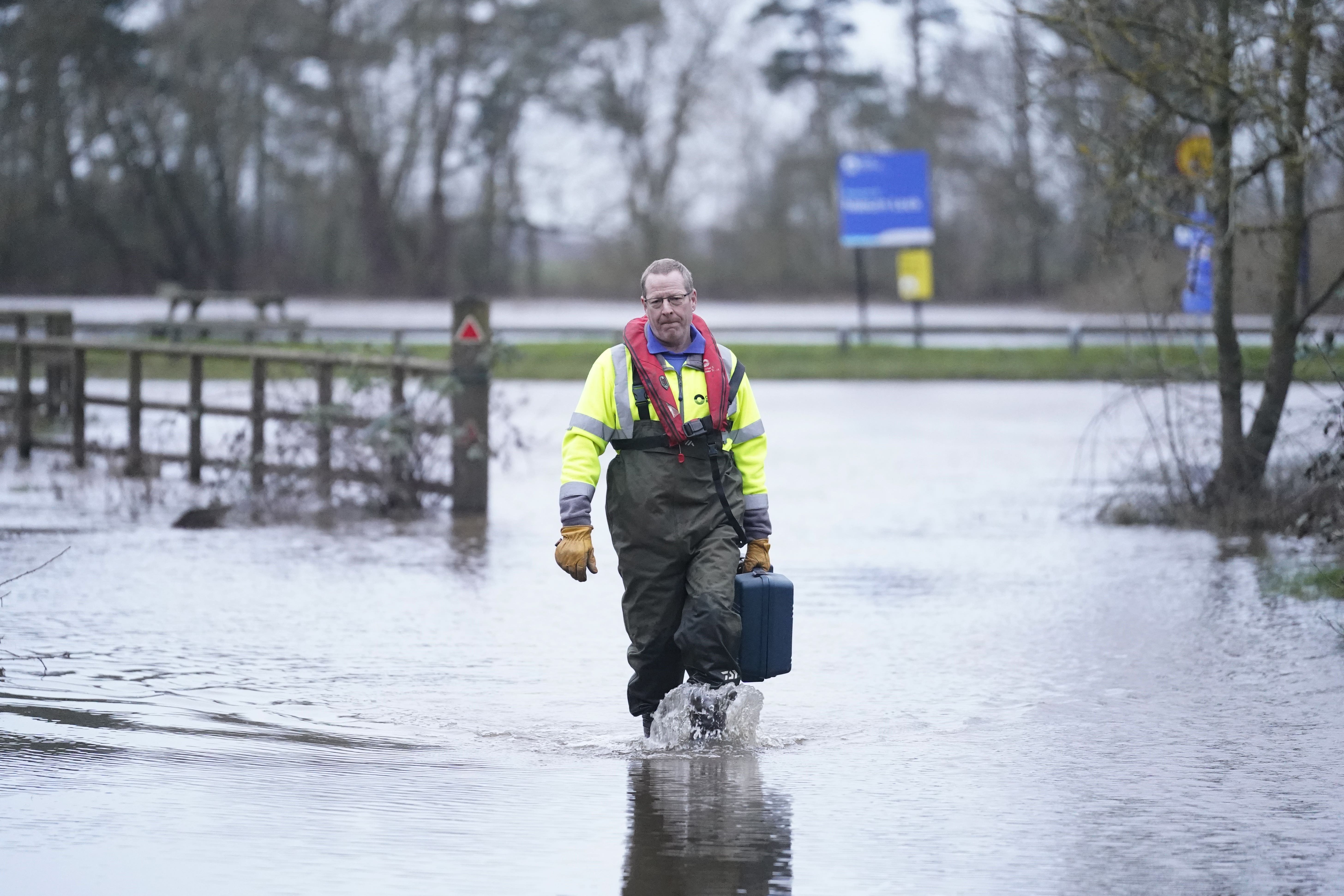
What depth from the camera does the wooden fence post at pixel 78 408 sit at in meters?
16.3

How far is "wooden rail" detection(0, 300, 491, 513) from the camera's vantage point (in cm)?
1298

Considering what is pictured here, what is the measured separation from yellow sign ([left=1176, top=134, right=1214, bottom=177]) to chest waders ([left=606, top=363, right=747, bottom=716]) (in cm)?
650

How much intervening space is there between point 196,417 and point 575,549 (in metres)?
9.27

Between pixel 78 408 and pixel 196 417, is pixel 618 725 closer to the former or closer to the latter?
pixel 196 417

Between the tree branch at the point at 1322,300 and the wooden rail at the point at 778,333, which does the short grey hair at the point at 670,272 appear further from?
the wooden rail at the point at 778,333

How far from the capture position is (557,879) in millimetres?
5004

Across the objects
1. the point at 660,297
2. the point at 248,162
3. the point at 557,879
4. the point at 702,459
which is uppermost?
the point at 248,162

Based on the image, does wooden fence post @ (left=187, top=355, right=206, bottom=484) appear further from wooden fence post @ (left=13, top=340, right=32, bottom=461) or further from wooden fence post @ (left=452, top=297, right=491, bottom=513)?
wooden fence post @ (left=452, top=297, right=491, bottom=513)

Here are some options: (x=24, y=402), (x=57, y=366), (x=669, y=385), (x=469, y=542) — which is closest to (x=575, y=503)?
(x=669, y=385)

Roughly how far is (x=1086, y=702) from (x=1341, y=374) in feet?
9.20

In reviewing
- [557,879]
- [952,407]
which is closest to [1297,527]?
[557,879]

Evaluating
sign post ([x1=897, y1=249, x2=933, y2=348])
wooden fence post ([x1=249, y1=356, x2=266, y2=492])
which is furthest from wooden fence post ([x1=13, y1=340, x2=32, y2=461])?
sign post ([x1=897, y1=249, x2=933, y2=348])

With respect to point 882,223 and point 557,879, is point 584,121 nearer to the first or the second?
point 882,223

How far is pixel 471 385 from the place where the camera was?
1298 cm
